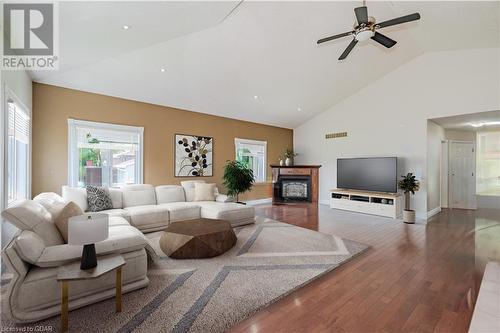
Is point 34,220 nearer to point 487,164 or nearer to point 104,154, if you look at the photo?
point 104,154

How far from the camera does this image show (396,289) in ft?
7.91

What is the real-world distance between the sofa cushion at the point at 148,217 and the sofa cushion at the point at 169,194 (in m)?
0.62

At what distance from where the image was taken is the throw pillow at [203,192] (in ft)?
18.0

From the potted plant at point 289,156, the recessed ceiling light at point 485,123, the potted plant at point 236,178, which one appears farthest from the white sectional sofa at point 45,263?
the recessed ceiling light at point 485,123

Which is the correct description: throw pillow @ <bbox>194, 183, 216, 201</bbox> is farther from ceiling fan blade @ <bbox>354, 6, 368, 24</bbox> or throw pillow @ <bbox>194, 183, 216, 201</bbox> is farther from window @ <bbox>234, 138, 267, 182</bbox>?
ceiling fan blade @ <bbox>354, 6, 368, 24</bbox>

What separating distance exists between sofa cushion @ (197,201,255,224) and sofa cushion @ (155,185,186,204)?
0.62 m

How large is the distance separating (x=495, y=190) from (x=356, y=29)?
779 cm

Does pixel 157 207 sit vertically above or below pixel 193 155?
below

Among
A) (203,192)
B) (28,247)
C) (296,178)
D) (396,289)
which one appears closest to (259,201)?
(296,178)

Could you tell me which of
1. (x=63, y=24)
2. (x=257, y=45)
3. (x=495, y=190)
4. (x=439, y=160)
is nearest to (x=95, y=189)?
(x=63, y=24)

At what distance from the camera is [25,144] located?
3.82m

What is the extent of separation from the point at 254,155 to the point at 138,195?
406 cm

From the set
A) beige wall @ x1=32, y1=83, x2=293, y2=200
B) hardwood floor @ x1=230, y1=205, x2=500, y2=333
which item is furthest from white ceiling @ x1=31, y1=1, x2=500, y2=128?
hardwood floor @ x1=230, y1=205, x2=500, y2=333

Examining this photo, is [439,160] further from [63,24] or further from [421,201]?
[63,24]
